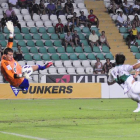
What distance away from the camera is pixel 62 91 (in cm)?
2569

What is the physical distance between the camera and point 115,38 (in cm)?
3334

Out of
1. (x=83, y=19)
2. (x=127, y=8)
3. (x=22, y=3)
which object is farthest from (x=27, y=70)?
(x=127, y=8)

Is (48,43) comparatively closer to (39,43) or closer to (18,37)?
(39,43)

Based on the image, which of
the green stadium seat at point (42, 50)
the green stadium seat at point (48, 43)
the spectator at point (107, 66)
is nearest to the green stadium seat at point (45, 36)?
the green stadium seat at point (48, 43)

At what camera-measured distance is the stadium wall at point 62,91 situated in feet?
82.5

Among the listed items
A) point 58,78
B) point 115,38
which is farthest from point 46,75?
point 115,38

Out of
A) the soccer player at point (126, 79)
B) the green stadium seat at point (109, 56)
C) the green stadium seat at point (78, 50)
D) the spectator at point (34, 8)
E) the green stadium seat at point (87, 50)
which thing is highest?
the soccer player at point (126, 79)

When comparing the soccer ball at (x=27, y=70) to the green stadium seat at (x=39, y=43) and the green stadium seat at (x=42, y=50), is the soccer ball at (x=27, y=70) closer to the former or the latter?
the green stadium seat at (x=42, y=50)

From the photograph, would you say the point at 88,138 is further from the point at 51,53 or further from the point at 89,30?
the point at 89,30

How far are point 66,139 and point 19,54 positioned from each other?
1877 cm

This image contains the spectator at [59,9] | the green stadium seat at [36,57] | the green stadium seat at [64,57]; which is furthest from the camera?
the spectator at [59,9]

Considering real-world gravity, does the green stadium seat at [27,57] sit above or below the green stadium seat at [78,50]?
above

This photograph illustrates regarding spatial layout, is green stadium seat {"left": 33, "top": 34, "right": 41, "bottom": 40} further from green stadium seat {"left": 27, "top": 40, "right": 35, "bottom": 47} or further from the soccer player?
the soccer player

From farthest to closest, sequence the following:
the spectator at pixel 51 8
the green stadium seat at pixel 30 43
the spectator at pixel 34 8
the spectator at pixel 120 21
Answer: the spectator at pixel 120 21 → the spectator at pixel 51 8 → the spectator at pixel 34 8 → the green stadium seat at pixel 30 43
